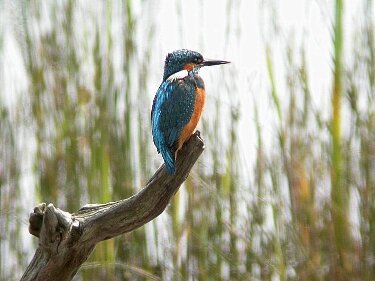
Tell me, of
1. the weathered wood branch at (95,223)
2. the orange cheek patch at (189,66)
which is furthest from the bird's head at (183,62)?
the weathered wood branch at (95,223)

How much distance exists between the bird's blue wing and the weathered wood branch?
0.04m

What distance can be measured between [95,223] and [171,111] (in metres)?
0.26

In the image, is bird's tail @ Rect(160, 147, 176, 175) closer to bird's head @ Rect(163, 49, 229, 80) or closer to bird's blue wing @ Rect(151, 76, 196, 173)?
bird's blue wing @ Rect(151, 76, 196, 173)

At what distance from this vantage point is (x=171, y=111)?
172 centimetres

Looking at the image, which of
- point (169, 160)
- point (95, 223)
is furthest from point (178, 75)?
point (95, 223)

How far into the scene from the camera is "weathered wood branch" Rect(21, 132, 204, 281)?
5.36ft

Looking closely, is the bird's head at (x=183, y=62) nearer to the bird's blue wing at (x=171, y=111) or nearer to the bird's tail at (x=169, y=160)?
the bird's blue wing at (x=171, y=111)

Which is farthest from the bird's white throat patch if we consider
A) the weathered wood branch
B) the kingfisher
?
the weathered wood branch

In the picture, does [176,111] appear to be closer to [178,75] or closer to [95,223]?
[178,75]

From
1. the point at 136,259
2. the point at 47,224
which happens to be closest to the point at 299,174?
the point at 136,259

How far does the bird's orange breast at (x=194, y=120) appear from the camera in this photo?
1.70 metres

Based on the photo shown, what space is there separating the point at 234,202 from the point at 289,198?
0.20m

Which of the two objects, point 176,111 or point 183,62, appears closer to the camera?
point 176,111

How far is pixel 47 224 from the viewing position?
1.59 meters
